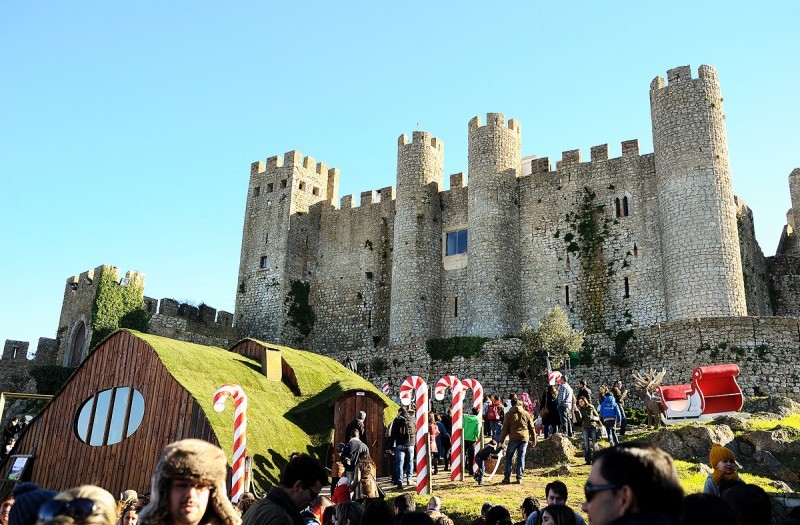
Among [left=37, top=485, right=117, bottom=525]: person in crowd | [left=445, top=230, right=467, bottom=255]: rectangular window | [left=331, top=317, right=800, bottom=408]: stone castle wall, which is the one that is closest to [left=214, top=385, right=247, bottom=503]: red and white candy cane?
[left=37, top=485, right=117, bottom=525]: person in crowd

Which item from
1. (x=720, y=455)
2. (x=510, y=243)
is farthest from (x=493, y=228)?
(x=720, y=455)

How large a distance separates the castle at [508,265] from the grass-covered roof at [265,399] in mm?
9731

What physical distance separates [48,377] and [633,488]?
1295 inches

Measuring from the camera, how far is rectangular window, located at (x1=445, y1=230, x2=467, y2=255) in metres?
33.7

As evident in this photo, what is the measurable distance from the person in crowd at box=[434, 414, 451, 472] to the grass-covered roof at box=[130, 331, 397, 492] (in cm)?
231

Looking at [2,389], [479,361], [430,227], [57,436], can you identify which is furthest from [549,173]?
[2,389]

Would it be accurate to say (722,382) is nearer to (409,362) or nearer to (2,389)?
(409,362)

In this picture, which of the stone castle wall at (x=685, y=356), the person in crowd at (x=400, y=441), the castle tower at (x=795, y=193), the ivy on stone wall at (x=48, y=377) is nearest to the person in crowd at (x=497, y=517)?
the person in crowd at (x=400, y=441)

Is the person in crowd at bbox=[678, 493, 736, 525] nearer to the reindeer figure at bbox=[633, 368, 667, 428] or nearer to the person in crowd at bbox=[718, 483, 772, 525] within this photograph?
the person in crowd at bbox=[718, 483, 772, 525]

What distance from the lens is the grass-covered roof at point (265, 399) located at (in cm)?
1491

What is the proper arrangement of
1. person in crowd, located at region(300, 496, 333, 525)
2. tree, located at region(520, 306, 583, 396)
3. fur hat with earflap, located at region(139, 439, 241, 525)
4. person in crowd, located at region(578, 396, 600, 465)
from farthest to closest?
tree, located at region(520, 306, 583, 396), person in crowd, located at region(578, 396, 600, 465), person in crowd, located at region(300, 496, 333, 525), fur hat with earflap, located at region(139, 439, 241, 525)

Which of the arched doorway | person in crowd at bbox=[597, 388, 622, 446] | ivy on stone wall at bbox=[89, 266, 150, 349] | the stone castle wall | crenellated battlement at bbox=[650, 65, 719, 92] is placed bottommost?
person in crowd at bbox=[597, 388, 622, 446]

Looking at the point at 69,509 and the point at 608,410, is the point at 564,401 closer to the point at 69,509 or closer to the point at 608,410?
the point at 608,410

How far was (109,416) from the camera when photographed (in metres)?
15.5
